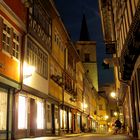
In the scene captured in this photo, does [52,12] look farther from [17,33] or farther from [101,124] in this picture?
[101,124]

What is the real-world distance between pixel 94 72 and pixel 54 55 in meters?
52.7

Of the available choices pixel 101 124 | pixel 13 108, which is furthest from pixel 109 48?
pixel 101 124

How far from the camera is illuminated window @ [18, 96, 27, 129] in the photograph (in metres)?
19.5

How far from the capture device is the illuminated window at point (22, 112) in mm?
19500

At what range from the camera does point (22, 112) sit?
20094mm

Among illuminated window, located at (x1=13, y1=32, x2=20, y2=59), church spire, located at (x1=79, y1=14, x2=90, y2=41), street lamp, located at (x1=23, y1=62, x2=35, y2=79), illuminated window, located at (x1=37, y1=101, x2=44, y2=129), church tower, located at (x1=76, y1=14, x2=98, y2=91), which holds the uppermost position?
church spire, located at (x1=79, y1=14, x2=90, y2=41)

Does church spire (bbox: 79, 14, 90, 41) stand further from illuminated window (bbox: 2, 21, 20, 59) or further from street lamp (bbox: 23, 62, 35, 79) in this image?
illuminated window (bbox: 2, 21, 20, 59)

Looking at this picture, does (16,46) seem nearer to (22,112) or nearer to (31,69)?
(31,69)

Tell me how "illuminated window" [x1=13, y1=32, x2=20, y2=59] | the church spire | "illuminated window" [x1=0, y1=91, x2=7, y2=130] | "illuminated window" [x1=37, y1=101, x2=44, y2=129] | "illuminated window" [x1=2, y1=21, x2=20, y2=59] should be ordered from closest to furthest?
"illuminated window" [x1=0, y1=91, x2=7, y2=130], "illuminated window" [x1=2, y1=21, x2=20, y2=59], "illuminated window" [x1=13, y1=32, x2=20, y2=59], "illuminated window" [x1=37, y1=101, x2=44, y2=129], the church spire

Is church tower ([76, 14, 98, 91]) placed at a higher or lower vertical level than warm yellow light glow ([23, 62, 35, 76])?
higher

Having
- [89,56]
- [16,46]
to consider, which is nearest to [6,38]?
[16,46]

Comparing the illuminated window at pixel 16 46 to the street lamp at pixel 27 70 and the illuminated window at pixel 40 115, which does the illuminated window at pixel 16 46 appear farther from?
the illuminated window at pixel 40 115

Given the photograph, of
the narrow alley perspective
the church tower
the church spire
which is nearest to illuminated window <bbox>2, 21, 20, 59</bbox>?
the narrow alley perspective

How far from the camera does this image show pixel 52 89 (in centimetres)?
2827
